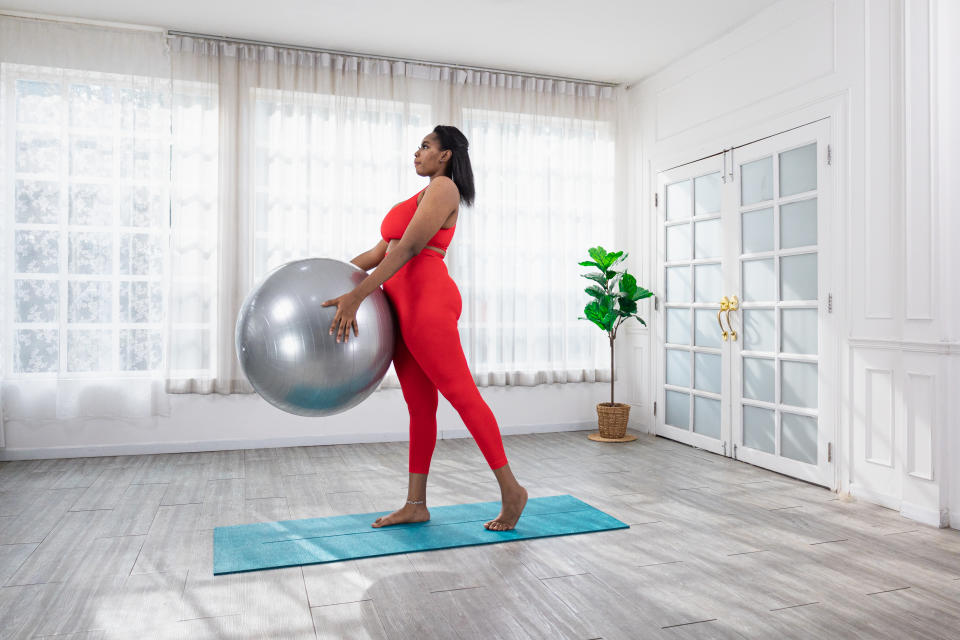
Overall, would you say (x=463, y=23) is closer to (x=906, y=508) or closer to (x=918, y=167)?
(x=918, y=167)

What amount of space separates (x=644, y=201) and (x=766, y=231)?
4.48ft

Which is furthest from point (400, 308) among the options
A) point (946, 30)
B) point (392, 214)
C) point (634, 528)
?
point (946, 30)

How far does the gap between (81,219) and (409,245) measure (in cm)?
291

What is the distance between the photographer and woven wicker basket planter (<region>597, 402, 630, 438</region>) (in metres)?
4.79

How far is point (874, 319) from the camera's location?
320cm

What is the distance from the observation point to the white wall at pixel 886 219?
288 cm

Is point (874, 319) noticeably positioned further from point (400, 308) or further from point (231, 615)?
point (231, 615)

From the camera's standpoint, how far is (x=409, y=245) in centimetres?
238

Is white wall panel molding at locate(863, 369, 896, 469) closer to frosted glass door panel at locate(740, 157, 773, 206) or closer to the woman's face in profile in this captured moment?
frosted glass door panel at locate(740, 157, 773, 206)

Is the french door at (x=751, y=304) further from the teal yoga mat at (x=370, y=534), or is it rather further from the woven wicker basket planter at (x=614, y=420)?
the teal yoga mat at (x=370, y=534)

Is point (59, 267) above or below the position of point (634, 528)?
above

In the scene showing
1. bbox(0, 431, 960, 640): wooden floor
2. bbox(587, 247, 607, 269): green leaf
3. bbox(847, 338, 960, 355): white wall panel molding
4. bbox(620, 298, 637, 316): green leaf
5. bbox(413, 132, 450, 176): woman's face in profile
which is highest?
bbox(413, 132, 450, 176): woman's face in profile

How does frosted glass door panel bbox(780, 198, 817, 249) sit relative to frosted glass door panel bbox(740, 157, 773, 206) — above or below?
below

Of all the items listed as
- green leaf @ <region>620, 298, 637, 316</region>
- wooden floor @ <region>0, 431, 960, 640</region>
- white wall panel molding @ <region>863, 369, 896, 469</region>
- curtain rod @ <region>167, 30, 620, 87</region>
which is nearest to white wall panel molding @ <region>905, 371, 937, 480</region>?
white wall panel molding @ <region>863, 369, 896, 469</region>
